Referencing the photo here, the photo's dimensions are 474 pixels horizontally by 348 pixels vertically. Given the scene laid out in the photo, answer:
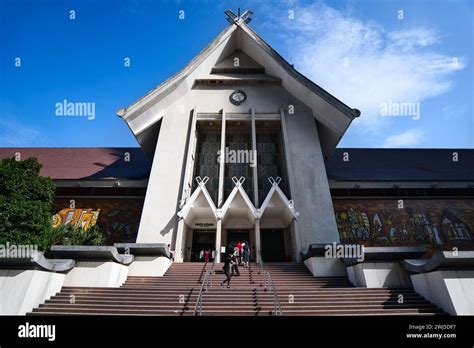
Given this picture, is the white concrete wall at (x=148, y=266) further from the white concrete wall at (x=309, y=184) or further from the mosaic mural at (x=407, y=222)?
the mosaic mural at (x=407, y=222)

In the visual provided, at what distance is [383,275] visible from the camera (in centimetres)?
703

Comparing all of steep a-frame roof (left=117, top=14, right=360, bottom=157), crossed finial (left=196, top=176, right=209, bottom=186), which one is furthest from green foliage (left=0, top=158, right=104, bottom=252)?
crossed finial (left=196, top=176, right=209, bottom=186)

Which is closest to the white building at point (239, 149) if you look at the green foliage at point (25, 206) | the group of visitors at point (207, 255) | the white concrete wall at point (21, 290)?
the group of visitors at point (207, 255)

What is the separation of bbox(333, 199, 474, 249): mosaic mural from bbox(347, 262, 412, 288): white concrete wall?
564cm

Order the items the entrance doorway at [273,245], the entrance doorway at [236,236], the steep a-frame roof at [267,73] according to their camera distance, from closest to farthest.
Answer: the entrance doorway at [273,245] → the steep a-frame roof at [267,73] → the entrance doorway at [236,236]

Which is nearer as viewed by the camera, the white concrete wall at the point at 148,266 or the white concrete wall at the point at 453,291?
the white concrete wall at the point at 453,291

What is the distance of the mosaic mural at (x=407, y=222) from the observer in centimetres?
1262

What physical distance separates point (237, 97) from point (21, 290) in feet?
43.3

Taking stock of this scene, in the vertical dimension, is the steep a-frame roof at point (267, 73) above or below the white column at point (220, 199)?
above

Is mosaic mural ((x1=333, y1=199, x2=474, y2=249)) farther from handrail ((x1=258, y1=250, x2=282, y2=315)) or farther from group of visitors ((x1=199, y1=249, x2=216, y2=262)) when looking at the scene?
group of visitors ((x1=199, y1=249, x2=216, y2=262))

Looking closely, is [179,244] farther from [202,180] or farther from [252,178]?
[252,178]

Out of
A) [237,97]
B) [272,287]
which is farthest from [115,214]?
[272,287]

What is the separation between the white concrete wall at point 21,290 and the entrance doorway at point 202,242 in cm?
778
